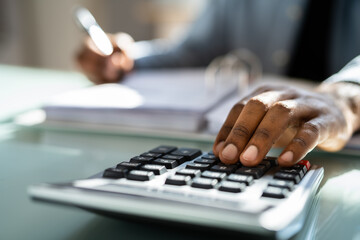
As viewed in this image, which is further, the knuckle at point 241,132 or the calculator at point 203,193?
the knuckle at point 241,132

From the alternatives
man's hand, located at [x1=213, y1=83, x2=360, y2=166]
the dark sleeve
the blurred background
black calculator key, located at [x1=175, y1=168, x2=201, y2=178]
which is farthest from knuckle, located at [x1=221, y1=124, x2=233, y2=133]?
the blurred background

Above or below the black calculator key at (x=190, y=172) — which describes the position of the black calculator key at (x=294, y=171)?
below

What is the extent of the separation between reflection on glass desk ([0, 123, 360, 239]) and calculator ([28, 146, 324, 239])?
2 centimetres

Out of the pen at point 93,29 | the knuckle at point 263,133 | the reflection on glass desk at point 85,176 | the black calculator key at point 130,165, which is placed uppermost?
the pen at point 93,29

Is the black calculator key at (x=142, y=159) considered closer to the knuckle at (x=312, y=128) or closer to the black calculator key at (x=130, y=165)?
the black calculator key at (x=130, y=165)

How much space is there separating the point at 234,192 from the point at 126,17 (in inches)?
114

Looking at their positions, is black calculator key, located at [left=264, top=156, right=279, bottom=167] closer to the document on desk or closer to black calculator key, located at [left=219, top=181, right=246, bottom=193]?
black calculator key, located at [left=219, top=181, right=246, bottom=193]

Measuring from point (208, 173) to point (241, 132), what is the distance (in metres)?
0.08

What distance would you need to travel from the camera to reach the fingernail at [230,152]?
0.41 m

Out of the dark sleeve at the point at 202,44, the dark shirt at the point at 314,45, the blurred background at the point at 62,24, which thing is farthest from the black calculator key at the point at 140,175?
the blurred background at the point at 62,24

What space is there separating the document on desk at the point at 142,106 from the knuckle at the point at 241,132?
0.21 m

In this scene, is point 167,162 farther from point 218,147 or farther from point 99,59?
point 99,59

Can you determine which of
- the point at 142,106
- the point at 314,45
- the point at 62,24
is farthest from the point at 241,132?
the point at 62,24

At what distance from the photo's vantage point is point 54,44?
10.6 ft
